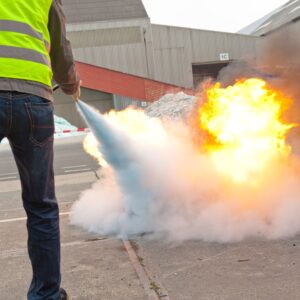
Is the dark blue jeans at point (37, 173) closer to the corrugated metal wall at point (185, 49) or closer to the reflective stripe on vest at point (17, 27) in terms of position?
the reflective stripe on vest at point (17, 27)

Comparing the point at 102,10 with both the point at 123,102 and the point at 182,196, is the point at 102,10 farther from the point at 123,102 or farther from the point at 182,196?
the point at 182,196

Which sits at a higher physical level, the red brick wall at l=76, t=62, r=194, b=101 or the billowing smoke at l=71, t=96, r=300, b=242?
the red brick wall at l=76, t=62, r=194, b=101

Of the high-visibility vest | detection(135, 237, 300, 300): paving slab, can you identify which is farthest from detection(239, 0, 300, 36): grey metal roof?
the high-visibility vest

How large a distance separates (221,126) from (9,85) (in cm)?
246

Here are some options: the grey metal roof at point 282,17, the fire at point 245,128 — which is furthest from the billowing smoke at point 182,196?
the grey metal roof at point 282,17

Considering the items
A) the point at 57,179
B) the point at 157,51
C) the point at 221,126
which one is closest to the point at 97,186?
the point at 221,126

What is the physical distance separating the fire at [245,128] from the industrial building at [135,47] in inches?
933

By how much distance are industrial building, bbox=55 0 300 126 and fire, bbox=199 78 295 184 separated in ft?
77.7

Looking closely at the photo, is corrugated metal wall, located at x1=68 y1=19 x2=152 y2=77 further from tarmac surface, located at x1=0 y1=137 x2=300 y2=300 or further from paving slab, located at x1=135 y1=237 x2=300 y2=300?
paving slab, located at x1=135 y1=237 x2=300 y2=300

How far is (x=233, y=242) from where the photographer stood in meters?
3.82

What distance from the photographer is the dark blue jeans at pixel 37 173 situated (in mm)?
2252

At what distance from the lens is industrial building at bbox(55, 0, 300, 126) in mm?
28797

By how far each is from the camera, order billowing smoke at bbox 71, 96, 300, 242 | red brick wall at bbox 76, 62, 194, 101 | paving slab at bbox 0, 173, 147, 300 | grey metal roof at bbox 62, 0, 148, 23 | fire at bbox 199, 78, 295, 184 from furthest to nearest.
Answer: grey metal roof at bbox 62, 0, 148, 23
red brick wall at bbox 76, 62, 194, 101
fire at bbox 199, 78, 295, 184
billowing smoke at bbox 71, 96, 300, 242
paving slab at bbox 0, 173, 147, 300

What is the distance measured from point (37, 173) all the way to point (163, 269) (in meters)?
1.41
